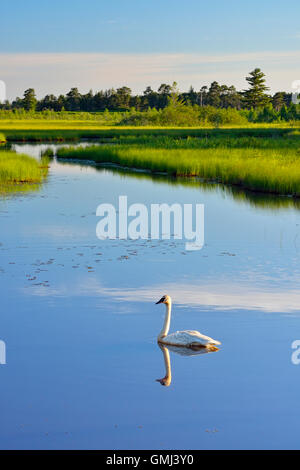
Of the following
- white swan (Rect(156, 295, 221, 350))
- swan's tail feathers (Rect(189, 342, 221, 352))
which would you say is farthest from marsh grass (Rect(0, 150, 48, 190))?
swan's tail feathers (Rect(189, 342, 221, 352))

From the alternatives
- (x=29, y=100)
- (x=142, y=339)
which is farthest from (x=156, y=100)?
(x=142, y=339)

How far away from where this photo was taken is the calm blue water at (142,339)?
22.9 ft

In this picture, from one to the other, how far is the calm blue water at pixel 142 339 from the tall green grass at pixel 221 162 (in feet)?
27.6

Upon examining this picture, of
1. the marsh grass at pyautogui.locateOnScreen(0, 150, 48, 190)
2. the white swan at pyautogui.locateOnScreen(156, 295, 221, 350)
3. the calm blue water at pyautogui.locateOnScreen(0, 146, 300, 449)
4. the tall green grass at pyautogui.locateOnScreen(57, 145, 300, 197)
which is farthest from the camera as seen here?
the marsh grass at pyautogui.locateOnScreen(0, 150, 48, 190)

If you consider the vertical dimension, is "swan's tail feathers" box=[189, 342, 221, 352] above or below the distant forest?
below

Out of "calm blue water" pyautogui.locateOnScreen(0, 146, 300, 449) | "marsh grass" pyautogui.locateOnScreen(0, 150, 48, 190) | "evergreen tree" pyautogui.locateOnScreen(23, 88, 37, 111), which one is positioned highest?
"evergreen tree" pyautogui.locateOnScreen(23, 88, 37, 111)

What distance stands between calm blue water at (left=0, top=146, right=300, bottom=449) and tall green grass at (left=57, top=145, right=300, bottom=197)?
842cm

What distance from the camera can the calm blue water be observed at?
6.97 meters

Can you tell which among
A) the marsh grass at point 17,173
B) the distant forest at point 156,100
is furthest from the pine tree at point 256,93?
the marsh grass at point 17,173

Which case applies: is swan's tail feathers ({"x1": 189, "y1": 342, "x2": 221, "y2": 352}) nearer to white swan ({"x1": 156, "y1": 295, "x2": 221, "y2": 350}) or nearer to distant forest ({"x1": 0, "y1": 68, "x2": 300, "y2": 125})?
white swan ({"x1": 156, "y1": 295, "x2": 221, "y2": 350})

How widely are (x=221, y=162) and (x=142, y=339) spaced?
24414mm

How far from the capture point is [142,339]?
9.62 m

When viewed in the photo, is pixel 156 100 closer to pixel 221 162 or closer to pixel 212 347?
pixel 221 162
